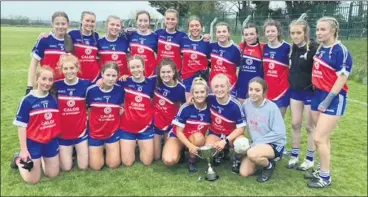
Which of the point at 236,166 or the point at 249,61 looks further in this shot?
the point at 249,61

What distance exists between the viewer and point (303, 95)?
465 cm

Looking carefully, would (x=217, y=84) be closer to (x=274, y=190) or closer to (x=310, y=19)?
(x=274, y=190)

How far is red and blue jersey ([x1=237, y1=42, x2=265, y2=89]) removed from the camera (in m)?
5.13

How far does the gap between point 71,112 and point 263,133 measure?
7.75ft

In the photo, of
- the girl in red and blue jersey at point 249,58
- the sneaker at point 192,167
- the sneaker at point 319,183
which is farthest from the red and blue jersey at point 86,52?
the sneaker at point 319,183

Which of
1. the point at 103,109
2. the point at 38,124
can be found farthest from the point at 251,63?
the point at 38,124

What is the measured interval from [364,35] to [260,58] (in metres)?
11.2

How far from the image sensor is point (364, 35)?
14453 mm

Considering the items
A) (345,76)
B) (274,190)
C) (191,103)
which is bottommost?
(274,190)

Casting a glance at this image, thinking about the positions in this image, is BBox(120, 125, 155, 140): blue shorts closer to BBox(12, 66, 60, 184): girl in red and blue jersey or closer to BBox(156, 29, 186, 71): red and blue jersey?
BBox(12, 66, 60, 184): girl in red and blue jersey

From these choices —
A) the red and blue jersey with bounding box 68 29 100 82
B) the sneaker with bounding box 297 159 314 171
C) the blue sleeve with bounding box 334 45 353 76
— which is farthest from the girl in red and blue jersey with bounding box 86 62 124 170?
the blue sleeve with bounding box 334 45 353 76

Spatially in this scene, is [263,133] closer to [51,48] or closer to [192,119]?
[192,119]

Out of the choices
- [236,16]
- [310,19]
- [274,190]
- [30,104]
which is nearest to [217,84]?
[274,190]

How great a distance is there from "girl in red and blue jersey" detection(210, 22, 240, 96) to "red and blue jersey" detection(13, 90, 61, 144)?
2.29m
